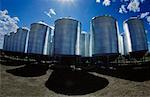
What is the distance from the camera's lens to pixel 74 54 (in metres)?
32.9

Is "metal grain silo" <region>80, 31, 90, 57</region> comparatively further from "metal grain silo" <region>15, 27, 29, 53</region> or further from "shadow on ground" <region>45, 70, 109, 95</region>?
"shadow on ground" <region>45, 70, 109, 95</region>

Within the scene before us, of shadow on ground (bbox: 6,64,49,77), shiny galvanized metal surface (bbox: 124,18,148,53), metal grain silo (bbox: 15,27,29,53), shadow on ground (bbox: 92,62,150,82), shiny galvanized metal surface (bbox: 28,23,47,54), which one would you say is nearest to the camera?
shadow on ground (bbox: 92,62,150,82)

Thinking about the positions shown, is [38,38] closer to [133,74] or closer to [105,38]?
[105,38]

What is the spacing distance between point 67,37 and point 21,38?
24671mm

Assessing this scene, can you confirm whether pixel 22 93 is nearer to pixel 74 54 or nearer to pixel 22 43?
pixel 74 54

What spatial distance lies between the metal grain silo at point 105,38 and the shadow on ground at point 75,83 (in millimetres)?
8892

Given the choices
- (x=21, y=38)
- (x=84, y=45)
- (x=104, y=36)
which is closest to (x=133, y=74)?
(x=104, y=36)

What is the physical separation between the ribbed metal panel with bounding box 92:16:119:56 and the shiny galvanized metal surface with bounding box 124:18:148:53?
5.30 meters

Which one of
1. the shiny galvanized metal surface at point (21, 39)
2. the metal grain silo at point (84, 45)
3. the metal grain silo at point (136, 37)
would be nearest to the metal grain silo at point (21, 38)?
the shiny galvanized metal surface at point (21, 39)

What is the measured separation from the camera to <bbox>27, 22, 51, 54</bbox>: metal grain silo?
39.6m

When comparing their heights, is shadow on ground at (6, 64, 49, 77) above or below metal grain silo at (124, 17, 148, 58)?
below

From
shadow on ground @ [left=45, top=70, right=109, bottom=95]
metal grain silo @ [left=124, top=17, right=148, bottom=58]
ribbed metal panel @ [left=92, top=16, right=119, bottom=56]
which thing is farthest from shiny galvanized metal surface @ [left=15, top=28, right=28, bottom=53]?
shadow on ground @ [left=45, top=70, right=109, bottom=95]

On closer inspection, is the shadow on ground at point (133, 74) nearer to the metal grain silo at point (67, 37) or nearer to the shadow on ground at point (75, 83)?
the shadow on ground at point (75, 83)

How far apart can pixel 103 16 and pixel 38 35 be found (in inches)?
620
